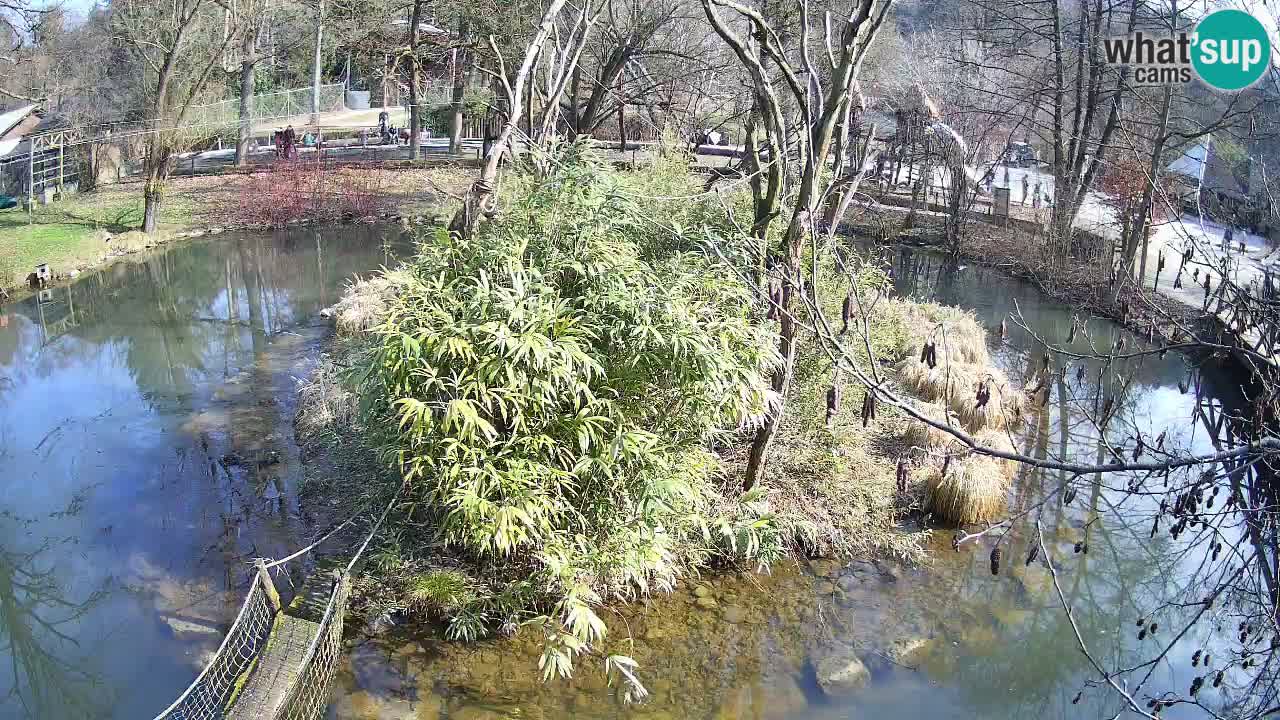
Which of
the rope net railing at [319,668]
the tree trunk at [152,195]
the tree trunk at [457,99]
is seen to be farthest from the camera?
the tree trunk at [457,99]

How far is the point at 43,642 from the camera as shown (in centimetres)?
624

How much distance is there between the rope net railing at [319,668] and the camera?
5.11 metres

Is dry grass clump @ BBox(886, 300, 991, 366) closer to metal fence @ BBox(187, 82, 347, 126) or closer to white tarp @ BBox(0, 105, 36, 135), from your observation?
white tarp @ BBox(0, 105, 36, 135)

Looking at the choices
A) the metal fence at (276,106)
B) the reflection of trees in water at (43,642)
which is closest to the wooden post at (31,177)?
the metal fence at (276,106)

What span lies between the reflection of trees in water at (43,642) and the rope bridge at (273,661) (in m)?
0.79

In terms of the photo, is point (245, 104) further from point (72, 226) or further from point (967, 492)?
point (967, 492)

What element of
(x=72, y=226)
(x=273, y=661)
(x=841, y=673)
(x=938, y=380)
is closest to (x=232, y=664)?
(x=273, y=661)

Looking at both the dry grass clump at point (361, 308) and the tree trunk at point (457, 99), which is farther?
the tree trunk at point (457, 99)

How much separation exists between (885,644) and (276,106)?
2448cm

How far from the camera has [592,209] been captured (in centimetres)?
616

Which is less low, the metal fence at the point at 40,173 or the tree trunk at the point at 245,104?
the tree trunk at the point at 245,104

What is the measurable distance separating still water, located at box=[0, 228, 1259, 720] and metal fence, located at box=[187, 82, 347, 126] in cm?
1224

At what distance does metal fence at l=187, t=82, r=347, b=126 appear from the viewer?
70.0 ft

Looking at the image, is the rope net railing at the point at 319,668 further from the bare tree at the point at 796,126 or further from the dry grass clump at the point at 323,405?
the bare tree at the point at 796,126
